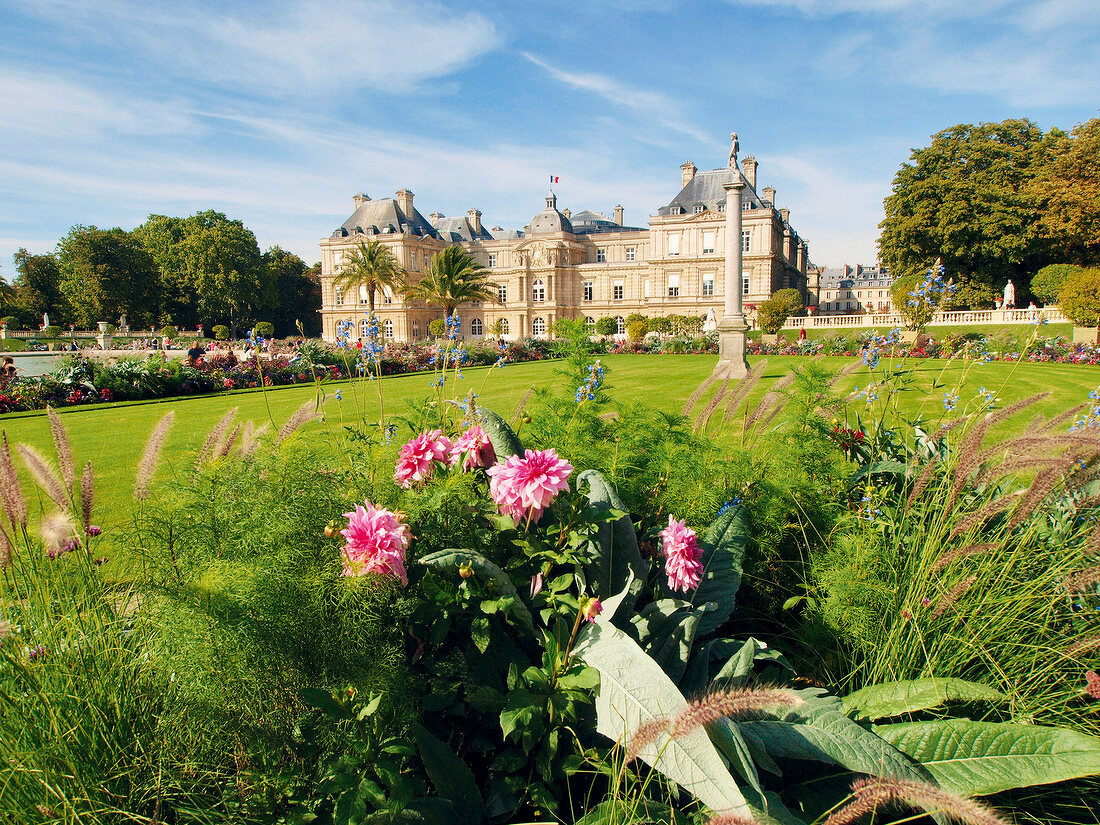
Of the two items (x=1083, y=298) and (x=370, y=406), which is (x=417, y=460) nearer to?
(x=370, y=406)

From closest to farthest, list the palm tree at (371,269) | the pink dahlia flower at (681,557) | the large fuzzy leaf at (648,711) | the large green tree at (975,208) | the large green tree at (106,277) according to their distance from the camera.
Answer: the large fuzzy leaf at (648,711) < the pink dahlia flower at (681,557) < the large green tree at (975,208) < the palm tree at (371,269) < the large green tree at (106,277)

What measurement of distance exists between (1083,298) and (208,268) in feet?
200

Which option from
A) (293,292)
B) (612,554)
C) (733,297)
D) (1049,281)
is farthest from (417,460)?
(293,292)

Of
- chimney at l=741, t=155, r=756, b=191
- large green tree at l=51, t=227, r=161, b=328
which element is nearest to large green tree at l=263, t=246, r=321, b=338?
large green tree at l=51, t=227, r=161, b=328

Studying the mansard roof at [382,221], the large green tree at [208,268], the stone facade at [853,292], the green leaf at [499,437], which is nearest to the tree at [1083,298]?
the green leaf at [499,437]

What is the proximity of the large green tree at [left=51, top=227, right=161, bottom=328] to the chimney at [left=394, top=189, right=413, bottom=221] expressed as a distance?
23076mm

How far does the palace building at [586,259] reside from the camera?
50750 mm

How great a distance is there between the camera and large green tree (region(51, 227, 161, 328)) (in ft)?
174

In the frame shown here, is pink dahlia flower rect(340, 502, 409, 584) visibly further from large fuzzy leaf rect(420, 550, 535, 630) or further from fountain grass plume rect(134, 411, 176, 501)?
fountain grass plume rect(134, 411, 176, 501)

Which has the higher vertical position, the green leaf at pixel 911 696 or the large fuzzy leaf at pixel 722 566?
the large fuzzy leaf at pixel 722 566

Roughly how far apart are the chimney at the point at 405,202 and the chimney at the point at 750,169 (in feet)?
102

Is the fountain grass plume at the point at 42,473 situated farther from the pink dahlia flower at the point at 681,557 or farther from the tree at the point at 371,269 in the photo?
the tree at the point at 371,269

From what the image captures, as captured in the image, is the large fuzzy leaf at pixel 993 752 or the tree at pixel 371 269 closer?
the large fuzzy leaf at pixel 993 752

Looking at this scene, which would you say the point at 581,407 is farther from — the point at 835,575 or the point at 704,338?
the point at 704,338
